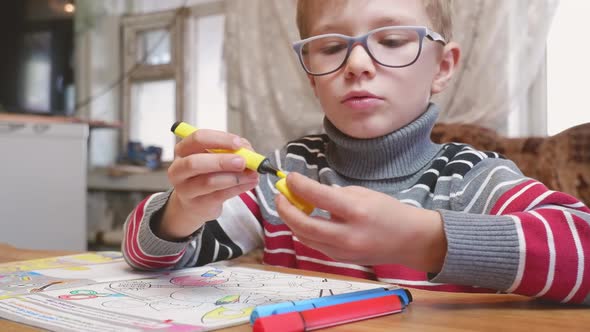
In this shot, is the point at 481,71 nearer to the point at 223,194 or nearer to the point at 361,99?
the point at 361,99

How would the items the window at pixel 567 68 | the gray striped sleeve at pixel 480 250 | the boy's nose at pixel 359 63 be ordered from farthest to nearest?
the window at pixel 567 68 < the boy's nose at pixel 359 63 < the gray striped sleeve at pixel 480 250

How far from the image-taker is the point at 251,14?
263cm

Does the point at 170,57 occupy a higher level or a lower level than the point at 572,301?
higher

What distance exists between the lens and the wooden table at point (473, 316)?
1.41 ft

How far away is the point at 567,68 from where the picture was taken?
1.98m

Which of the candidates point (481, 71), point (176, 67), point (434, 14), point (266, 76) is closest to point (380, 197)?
point (434, 14)

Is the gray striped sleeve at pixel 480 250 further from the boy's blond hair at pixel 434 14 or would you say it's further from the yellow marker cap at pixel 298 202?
the boy's blond hair at pixel 434 14

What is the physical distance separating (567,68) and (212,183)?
175 cm

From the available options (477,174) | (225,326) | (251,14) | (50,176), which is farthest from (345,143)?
(50,176)

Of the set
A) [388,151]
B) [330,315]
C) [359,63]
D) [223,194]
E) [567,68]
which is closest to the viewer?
[330,315]

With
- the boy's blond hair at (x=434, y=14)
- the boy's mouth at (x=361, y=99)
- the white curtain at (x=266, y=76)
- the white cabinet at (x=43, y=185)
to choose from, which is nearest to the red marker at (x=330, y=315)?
the boy's mouth at (x=361, y=99)

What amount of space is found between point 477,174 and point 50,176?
7.27ft

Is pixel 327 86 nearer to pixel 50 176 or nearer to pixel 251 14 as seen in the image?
pixel 251 14

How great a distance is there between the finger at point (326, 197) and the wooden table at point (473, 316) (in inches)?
3.6
